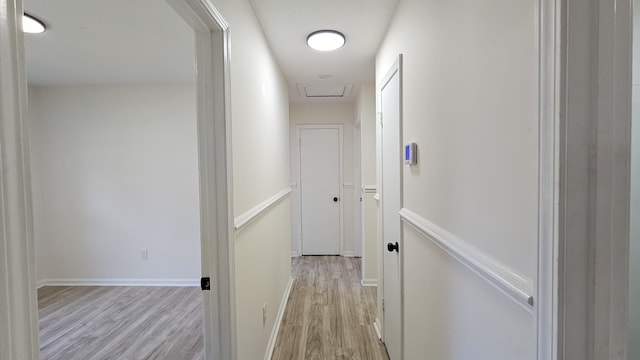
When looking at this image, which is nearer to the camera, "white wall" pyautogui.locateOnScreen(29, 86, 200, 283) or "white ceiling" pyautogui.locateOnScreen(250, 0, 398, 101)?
"white ceiling" pyautogui.locateOnScreen(250, 0, 398, 101)

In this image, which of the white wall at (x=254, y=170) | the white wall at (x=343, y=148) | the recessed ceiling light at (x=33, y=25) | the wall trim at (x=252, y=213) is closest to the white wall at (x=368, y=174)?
the white wall at (x=343, y=148)

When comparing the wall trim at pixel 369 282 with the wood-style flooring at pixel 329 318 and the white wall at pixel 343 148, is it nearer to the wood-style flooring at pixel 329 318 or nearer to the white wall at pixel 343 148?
the wood-style flooring at pixel 329 318

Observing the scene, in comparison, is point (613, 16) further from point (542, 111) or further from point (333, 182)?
point (333, 182)

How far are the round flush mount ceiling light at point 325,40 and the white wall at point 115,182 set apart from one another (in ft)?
6.36

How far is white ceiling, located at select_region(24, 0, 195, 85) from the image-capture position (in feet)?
6.21

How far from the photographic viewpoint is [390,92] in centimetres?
215

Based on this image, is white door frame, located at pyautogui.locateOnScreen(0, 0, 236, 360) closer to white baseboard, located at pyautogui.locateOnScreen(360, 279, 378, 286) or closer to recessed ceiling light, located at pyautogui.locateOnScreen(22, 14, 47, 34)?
recessed ceiling light, located at pyautogui.locateOnScreen(22, 14, 47, 34)

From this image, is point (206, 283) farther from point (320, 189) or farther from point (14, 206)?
point (320, 189)

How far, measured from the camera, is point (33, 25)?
203 centimetres

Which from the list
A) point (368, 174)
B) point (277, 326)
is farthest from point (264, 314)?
point (368, 174)

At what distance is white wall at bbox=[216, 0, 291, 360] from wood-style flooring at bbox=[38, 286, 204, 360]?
835 millimetres

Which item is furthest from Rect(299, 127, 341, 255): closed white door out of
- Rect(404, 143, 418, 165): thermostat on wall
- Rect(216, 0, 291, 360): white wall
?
Rect(404, 143, 418, 165): thermostat on wall

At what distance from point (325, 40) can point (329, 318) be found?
2.45 meters

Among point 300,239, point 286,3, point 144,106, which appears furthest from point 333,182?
point 286,3
